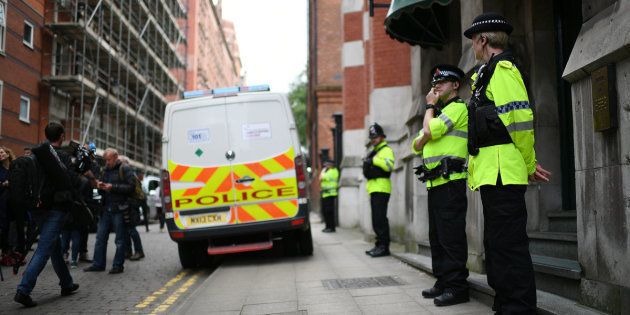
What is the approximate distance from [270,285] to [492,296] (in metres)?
2.84

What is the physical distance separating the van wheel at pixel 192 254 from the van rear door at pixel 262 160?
3.77 ft

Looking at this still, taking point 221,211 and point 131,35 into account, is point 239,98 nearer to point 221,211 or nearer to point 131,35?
point 221,211

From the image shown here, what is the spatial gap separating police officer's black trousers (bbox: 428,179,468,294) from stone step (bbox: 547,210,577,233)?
112 centimetres

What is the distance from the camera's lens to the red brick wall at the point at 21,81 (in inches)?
628

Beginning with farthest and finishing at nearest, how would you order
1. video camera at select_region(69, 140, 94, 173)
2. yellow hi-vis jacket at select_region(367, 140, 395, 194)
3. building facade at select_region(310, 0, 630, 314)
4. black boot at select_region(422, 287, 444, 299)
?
1. yellow hi-vis jacket at select_region(367, 140, 395, 194)
2. video camera at select_region(69, 140, 94, 173)
3. black boot at select_region(422, 287, 444, 299)
4. building facade at select_region(310, 0, 630, 314)

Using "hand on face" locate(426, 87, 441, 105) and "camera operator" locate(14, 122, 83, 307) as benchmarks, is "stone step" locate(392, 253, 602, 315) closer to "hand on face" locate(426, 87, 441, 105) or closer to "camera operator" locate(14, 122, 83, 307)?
"hand on face" locate(426, 87, 441, 105)

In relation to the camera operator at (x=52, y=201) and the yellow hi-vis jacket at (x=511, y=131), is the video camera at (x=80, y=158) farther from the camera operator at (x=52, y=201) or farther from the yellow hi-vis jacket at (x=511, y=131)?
the yellow hi-vis jacket at (x=511, y=131)

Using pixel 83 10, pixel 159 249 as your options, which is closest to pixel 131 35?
pixel 83 10

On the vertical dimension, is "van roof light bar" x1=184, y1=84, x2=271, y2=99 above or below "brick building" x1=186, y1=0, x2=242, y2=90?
below

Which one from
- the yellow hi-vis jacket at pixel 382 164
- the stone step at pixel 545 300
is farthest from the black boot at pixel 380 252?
the stone step at pixel 545 300

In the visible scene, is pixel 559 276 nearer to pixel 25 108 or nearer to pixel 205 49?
pixel 25 108

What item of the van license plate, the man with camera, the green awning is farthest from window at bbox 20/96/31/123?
the green awning

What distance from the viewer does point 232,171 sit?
28.0ft

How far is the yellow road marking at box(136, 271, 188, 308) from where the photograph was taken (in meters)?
6.16
